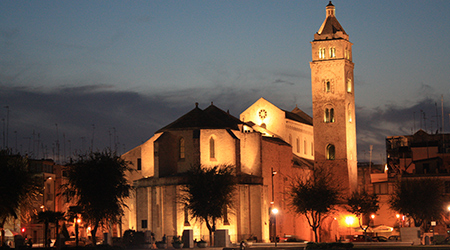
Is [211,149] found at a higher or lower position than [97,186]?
higher

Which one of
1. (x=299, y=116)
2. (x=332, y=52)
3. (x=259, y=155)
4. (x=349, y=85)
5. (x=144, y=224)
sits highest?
(x=332, y=52)

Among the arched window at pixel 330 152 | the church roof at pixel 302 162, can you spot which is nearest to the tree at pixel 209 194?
the church roof at pixel 302 162

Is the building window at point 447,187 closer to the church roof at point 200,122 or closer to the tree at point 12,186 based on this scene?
the church roof at point 200,122

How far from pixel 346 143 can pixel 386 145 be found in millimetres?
28091

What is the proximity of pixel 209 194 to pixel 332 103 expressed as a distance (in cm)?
2756

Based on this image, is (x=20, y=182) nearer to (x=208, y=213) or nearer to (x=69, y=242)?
(x=69, y=242)

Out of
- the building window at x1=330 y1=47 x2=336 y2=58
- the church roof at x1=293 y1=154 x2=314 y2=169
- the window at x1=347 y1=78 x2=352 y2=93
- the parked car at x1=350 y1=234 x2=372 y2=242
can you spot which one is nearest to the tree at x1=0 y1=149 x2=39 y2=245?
the parked car at x1=350 y1=234 x2=372 y2=242

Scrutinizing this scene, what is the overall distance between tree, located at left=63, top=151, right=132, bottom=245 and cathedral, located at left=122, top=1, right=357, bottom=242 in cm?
796

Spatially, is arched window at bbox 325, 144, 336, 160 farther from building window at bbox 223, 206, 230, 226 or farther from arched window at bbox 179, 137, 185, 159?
building window at bbox 223, 206, 230, 226

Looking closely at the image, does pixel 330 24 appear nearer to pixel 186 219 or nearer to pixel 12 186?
pixel 186 219

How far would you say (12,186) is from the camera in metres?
49.0

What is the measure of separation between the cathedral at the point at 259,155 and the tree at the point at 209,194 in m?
2.30

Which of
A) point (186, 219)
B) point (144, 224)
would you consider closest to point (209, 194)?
point (186, 219)

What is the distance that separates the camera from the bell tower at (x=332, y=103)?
8631 cm
